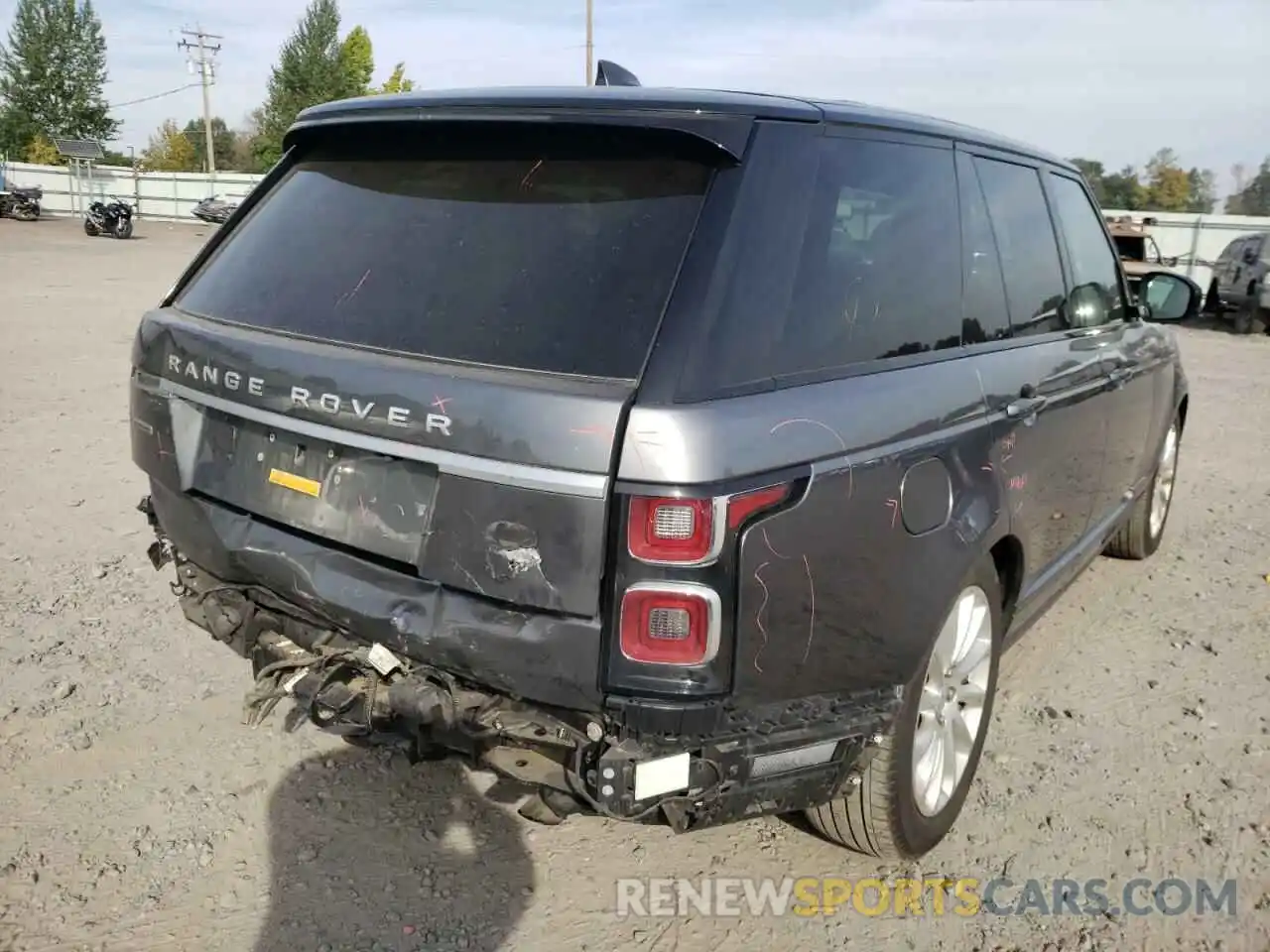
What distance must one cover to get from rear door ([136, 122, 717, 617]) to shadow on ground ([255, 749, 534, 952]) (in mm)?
933

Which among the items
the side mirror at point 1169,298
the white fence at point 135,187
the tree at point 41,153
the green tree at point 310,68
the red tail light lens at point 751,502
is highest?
the green tree at point 310,68

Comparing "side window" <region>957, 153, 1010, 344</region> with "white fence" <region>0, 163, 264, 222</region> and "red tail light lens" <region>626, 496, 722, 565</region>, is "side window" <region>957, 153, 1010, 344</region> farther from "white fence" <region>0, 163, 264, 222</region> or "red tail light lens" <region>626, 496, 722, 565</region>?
"white fence" <region>0, 163, 264, 222</region>

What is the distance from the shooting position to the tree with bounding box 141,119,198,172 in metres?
71.0

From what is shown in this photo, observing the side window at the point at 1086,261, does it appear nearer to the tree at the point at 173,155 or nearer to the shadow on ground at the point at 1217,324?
the shadow on ground at the point at 1217,324

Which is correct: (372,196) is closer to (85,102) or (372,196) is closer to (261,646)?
(261,646)

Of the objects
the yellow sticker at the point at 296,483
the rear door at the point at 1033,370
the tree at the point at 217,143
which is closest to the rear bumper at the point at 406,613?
the yellow sticker at the point at 296,483

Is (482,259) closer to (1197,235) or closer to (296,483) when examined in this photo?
(296,483)

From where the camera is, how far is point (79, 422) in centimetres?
714

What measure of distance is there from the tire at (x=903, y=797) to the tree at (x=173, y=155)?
7601cm

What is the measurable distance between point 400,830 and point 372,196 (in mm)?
1738

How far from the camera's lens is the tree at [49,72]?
58.7 m

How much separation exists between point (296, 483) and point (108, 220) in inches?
1286

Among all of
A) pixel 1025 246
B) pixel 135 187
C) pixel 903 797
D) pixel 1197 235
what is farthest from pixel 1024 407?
pixel 135 187

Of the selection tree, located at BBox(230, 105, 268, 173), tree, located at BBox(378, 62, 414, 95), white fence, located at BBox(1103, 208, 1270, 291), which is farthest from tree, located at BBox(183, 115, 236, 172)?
white fence, located at BBox(1103, 208, 1270, 291)
